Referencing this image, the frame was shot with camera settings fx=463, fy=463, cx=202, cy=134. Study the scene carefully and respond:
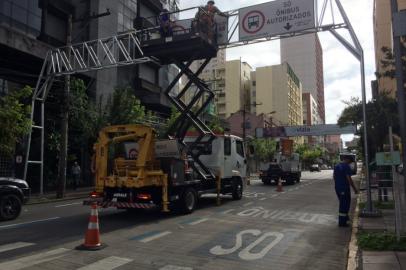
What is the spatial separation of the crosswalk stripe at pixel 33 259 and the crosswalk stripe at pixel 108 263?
0.86 meters

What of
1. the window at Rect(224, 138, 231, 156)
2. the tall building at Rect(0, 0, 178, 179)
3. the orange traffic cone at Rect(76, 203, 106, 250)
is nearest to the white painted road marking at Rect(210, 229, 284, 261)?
the orange traffic cone at Rect(76, 203, 106, 250)

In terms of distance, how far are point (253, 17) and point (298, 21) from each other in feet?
6.51

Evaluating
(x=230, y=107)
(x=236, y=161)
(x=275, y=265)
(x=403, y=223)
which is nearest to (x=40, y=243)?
(x=275, y=265)

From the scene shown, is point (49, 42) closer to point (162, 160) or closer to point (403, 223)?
point (162, 160)

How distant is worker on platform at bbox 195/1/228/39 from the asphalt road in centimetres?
723

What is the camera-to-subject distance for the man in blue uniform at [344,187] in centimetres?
1181

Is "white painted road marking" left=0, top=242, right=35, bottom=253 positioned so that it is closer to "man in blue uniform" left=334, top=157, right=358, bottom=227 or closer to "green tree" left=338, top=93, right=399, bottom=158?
"man in blue uniform" left=334, top=157, right=358, bottom=227

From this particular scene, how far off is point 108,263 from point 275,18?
569 inches

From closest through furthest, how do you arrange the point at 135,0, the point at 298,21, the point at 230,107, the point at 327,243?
1. the point at 327,243
2. the point at 298,21
3. the point at 135,0
4. the point at 230,107

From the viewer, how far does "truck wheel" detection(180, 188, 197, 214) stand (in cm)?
1393

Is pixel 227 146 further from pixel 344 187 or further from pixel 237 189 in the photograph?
pixel 344 187

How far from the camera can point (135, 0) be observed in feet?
133

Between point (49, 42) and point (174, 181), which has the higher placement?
point (49, 42)

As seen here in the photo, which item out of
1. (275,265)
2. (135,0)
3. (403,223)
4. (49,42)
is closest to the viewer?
(275,265)
